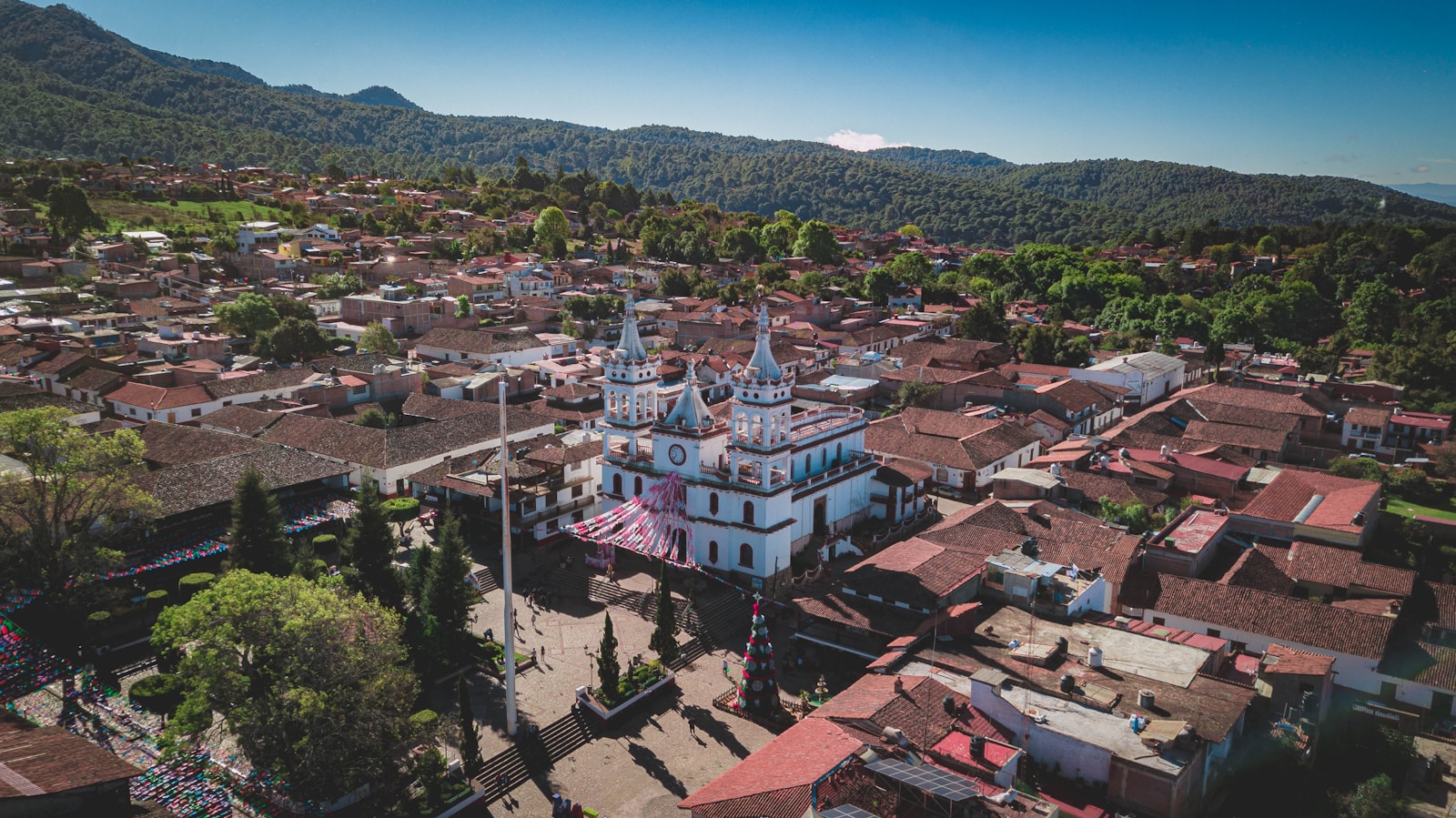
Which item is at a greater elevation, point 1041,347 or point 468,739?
point 1041,347

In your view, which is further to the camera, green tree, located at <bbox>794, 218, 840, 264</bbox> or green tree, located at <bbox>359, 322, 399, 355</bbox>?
green tree, located at <bbox>794, 218, 840, 264</bbox>

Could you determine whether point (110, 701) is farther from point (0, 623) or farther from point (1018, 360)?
point (1018, 360)

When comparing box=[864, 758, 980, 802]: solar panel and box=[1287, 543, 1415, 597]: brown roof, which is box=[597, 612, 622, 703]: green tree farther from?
box=[1287, 543, 1415, 597]: brown roof

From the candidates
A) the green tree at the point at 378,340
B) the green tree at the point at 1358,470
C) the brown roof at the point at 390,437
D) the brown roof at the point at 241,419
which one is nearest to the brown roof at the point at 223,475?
the brown roof at the point at 390,437

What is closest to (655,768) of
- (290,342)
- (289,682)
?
(289,682)

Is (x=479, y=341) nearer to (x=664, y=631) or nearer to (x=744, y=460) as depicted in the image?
(x=744, y=460)

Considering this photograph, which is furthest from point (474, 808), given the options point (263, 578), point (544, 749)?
point (263, 578)

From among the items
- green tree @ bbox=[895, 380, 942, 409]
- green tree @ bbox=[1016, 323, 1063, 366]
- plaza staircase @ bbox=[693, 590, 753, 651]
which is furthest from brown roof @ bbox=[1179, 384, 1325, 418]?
plaza staircase @ bbox=[693, 590, 753, 651]
